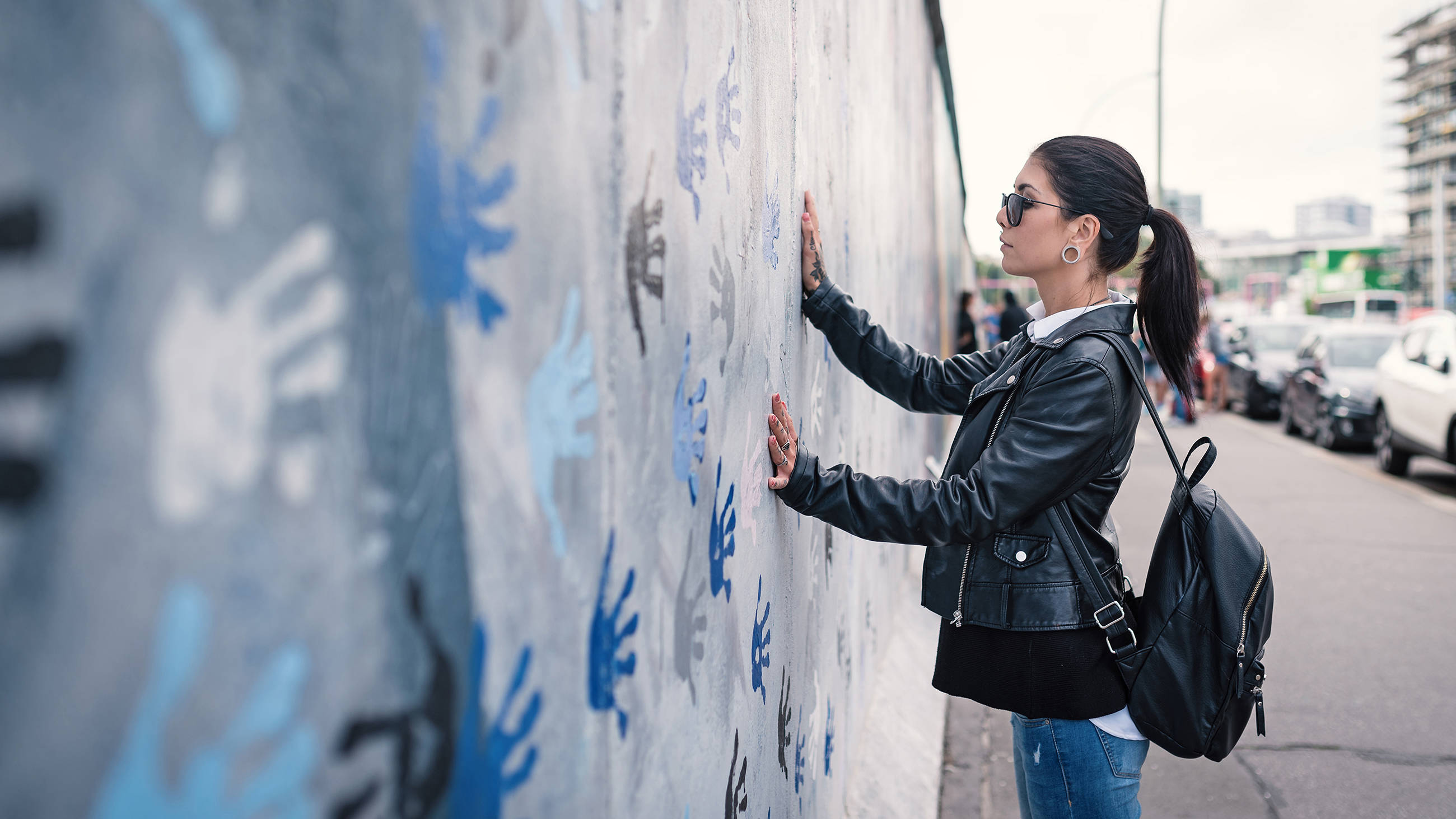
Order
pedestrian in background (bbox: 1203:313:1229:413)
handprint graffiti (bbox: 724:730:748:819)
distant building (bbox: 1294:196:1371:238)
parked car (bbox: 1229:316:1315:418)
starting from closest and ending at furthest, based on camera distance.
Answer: handprint graffiti (bbox: 724:730:748:819) < parked car (bbox: 1229:316:1315:418) < pedestrian in background (bbox: 1203:313:1229:413) < distant building (bbox: 1294:196:1371:238)

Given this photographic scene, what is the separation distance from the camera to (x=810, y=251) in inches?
96.0

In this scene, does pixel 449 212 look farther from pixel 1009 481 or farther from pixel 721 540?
pixel 1009 481

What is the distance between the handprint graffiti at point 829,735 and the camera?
2770mm

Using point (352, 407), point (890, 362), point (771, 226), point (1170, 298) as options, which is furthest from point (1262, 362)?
point (352, 407)

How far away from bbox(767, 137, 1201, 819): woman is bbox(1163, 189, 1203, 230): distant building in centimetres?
19

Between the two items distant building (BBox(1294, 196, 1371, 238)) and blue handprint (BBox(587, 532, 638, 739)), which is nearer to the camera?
blue handprint (BBox(587, 532, 638, 739))

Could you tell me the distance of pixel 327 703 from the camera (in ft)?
2.15

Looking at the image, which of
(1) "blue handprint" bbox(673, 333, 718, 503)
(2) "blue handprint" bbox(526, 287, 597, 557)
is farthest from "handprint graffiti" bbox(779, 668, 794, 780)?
(2) "blue handprint" bbox(526, 287, 597, 557)

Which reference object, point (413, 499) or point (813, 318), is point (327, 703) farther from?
point (813, 318)

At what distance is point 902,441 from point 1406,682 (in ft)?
8.84

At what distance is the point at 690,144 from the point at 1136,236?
1140 mm

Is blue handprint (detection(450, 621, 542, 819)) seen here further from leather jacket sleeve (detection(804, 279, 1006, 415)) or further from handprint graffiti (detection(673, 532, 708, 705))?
leather jacket sleeve (detection(804, 279, 1006, 415))

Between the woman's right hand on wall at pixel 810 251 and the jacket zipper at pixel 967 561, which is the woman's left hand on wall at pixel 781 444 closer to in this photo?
the jacket zipper at pixel 967 561

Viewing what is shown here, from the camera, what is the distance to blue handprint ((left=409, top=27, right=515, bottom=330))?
0.74 m
